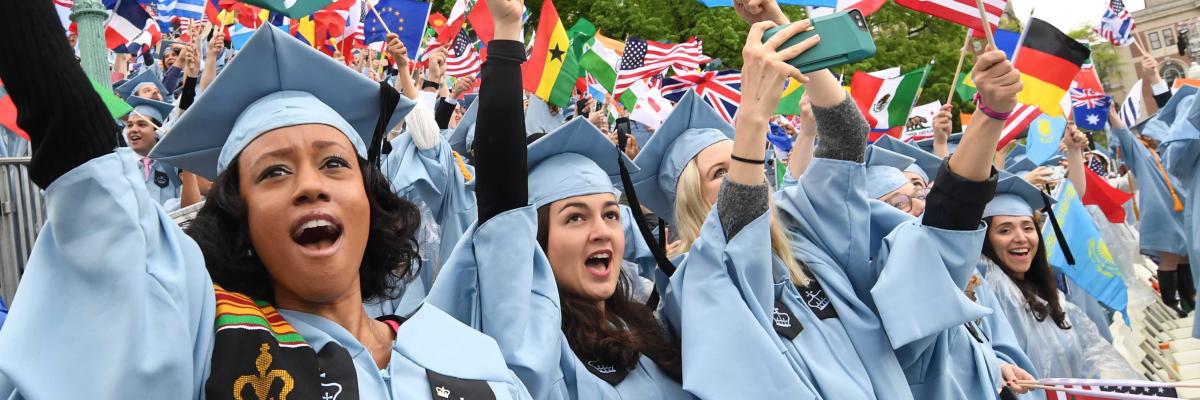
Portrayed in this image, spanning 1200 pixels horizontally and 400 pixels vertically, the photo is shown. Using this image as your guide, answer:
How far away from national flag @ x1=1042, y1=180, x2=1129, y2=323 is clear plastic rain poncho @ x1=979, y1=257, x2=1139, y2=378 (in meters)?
1.58

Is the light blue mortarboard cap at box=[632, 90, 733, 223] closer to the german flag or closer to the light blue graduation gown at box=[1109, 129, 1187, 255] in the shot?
the german flag

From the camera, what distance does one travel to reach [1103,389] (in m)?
4.20

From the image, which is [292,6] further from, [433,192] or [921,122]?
[921,122]

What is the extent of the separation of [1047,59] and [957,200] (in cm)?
147

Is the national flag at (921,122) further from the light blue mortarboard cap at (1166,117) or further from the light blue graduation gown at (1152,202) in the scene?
the light blue mortarboard cap at (1166,117)

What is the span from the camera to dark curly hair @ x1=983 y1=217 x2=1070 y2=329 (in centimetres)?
590

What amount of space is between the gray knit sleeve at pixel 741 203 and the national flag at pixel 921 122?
861cm

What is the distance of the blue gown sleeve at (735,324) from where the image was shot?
3.23 m

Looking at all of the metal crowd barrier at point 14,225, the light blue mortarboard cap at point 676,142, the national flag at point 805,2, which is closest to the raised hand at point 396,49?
the national flag at point 805,2

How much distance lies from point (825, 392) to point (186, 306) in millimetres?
2065

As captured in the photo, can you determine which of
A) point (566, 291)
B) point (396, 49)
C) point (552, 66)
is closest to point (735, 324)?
point (566, 291)

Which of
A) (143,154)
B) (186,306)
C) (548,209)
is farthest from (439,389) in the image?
(143,154)

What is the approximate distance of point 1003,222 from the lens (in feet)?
20.1

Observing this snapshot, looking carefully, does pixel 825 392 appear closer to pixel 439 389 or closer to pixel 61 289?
pixel 439 389
